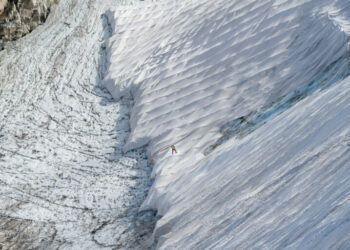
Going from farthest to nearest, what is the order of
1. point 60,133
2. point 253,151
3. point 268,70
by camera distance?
point 60,133
point 268,70
point 253,151

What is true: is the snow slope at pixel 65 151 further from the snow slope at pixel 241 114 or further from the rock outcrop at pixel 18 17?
the snow slope at pixel 241 114

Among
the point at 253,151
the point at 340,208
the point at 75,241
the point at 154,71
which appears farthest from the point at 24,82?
the point at 340,208

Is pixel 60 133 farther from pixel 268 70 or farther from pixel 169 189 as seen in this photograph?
pixel 268 70

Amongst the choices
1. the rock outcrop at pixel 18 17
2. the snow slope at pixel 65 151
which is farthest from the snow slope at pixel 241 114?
the rock outcrop at pixel 18 17

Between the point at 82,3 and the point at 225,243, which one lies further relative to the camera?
the point at 82,3

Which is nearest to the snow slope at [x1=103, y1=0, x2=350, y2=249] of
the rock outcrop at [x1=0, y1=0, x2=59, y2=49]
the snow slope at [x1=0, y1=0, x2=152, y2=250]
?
the snow slope at [x1=0, y1=0, x2=152, y2=250]
